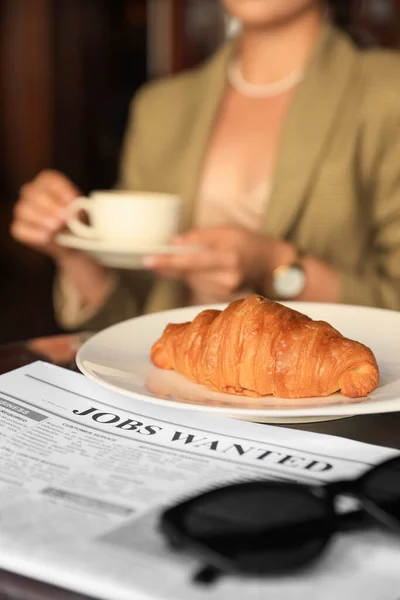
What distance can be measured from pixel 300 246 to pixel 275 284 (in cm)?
21

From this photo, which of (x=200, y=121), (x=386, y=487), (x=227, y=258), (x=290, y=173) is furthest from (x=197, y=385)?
(x=200, y=121)

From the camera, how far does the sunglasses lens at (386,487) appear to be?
32cm

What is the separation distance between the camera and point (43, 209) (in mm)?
989

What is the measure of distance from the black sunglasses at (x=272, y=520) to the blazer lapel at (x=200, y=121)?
954 millimetres

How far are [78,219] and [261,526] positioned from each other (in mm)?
749

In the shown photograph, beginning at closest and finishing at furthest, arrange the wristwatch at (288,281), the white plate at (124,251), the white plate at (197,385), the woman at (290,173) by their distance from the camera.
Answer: the white plate at (197,385) < the white plate at (124,251) < the wristwatch at (288,281) < the woman at (290,173)

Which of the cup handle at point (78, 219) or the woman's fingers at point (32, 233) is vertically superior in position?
the cup handle at point (78, 219)

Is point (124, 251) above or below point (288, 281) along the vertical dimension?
above

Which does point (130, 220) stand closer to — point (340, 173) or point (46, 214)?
point (46, 214)

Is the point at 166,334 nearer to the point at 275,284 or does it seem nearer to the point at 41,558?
the point at 41,558

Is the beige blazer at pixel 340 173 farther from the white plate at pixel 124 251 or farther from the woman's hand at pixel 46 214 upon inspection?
A: the white plate at pixel 124 251

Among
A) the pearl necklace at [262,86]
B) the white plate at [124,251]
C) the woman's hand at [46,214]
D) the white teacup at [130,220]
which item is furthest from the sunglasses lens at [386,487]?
the pearl necklace at [262,86]

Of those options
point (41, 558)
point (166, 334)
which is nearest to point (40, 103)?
point (166, 334)

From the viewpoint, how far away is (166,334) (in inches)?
22.4
